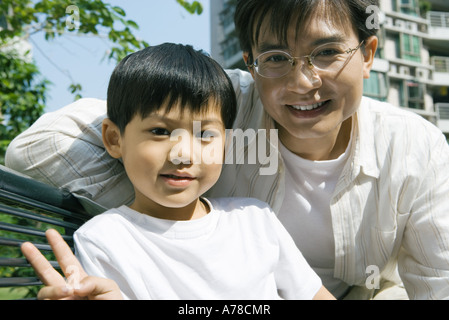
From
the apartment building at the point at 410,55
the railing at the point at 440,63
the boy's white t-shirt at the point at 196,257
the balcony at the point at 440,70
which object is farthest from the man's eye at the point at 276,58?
the railing at the point at 440,63

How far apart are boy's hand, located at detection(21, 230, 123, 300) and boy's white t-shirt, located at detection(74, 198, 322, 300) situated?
174 millimetres

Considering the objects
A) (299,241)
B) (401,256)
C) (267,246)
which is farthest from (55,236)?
(401,256)

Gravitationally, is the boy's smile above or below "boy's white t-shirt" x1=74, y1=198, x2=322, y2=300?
above

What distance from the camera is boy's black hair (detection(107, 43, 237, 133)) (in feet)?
4.65

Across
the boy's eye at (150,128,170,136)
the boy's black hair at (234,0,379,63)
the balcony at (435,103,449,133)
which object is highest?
the boy's black hair at (234,0,379,63)

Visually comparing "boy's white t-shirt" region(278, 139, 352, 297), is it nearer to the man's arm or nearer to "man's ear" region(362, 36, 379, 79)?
"man's ear" region(362, 36, 379, 79)

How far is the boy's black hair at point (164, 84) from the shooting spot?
1416 mm

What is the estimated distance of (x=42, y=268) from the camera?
3.46 feet

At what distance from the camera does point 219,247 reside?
1.45 meters

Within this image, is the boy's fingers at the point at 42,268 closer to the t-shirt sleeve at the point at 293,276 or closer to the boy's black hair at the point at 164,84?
the boy's black hair at the point at 164,84

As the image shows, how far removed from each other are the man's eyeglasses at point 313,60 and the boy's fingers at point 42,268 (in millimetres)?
1068

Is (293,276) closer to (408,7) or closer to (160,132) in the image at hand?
(160,132)

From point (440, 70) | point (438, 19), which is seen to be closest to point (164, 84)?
point (440, 70)

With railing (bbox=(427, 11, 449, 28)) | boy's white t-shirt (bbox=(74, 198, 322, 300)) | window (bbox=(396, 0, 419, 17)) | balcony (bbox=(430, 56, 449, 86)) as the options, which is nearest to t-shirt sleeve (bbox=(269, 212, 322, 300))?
boy's white t-shirt (bbox=(74, 198, 322, 300))
